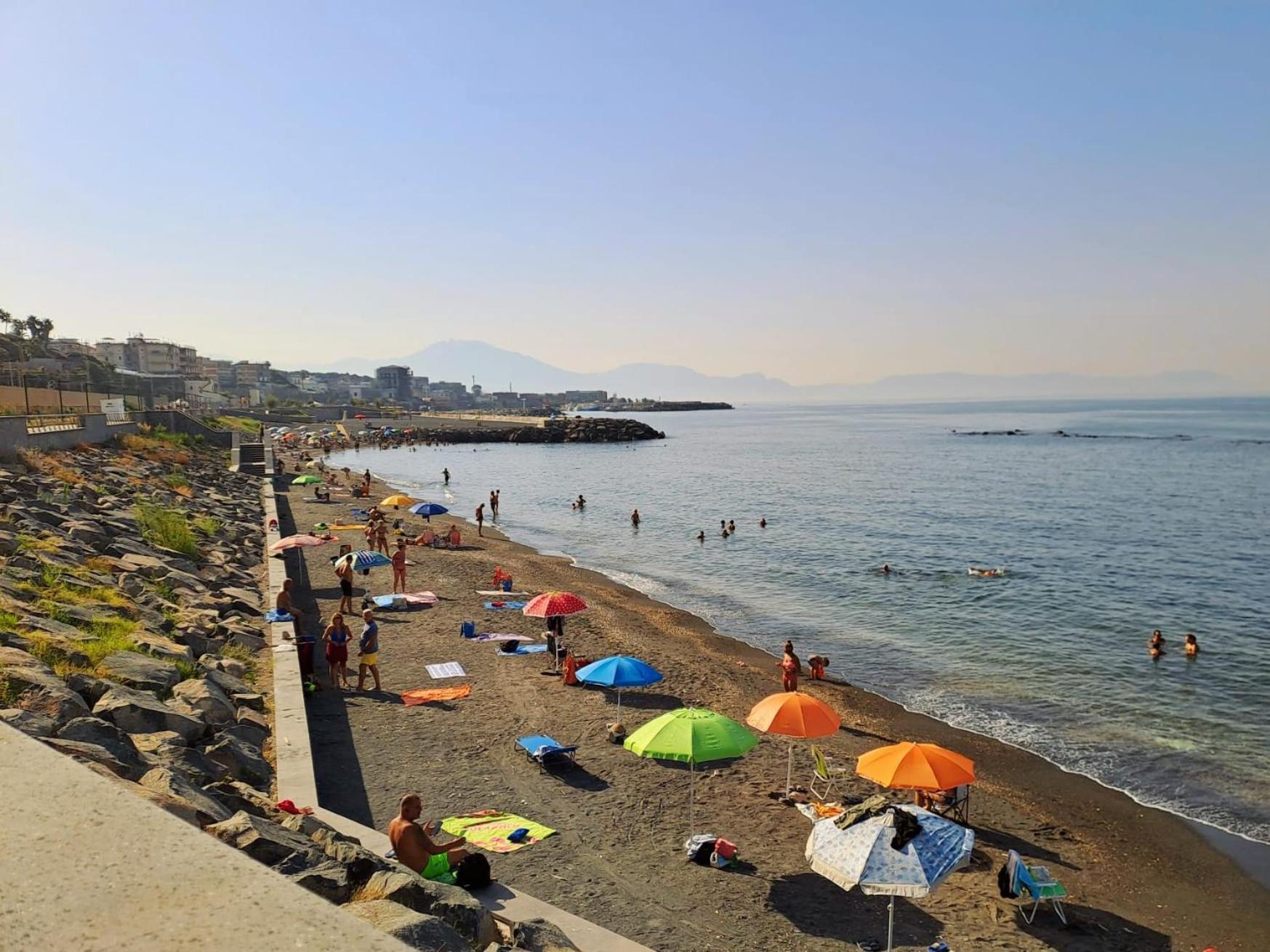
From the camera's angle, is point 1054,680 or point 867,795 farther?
point 1054,680

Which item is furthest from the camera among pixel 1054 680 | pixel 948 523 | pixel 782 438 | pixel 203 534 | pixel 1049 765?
pixel 782 438

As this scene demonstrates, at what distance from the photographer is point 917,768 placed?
11.5 m

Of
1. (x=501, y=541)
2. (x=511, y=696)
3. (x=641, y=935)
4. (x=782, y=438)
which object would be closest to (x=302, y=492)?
(x=501, y=541)

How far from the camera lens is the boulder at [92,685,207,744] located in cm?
943

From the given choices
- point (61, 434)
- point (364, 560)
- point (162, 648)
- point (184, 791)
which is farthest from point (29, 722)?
point (61, 434)

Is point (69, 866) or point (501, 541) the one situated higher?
point (69, 866)

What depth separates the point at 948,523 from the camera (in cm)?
4875

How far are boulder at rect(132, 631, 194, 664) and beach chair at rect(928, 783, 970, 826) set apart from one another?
11.9m

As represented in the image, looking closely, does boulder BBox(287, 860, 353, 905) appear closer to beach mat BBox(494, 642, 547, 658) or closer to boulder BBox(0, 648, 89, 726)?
boulder BBox(0, 648, 89, 726)

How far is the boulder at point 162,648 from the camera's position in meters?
12.5

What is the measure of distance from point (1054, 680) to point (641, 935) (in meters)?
16.3

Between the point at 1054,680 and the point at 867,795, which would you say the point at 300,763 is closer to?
the point at 867,795

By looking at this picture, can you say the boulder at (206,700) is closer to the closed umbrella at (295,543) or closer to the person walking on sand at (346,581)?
the person walking on sand at (346,581)

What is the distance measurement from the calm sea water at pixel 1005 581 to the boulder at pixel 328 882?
14153mm
